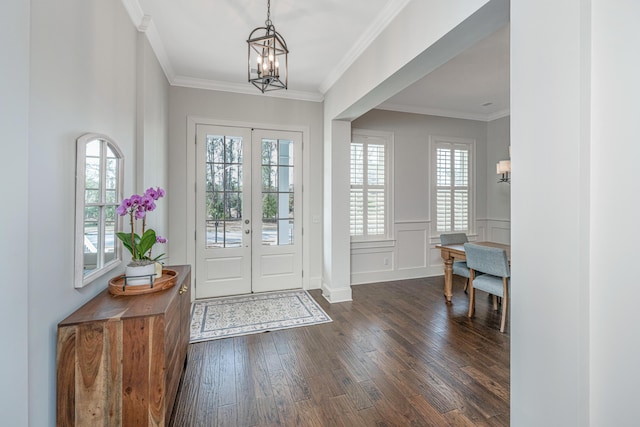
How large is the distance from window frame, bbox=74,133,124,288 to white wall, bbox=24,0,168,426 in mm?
32

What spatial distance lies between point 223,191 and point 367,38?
8.42 ft

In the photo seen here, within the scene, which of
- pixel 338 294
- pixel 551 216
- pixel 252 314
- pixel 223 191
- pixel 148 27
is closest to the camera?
pixel 551 216

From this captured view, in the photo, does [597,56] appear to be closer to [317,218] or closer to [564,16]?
[564,16]

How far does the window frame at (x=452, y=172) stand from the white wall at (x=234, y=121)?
2.13 metres

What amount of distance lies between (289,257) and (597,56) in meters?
3.67

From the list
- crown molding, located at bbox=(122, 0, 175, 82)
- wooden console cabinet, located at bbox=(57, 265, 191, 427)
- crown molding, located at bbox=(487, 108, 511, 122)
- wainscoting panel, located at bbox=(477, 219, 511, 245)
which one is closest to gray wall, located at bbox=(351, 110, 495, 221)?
crown molding, located at bbox=(487, 108, 511, 122)

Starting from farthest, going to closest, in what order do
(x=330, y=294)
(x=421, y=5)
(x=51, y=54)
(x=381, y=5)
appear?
(x=330, y=294) → (x=381, y=5) → (x=421, y=5) → (x=51, y=54)

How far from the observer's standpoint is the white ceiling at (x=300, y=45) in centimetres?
232

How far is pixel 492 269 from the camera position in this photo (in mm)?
2916

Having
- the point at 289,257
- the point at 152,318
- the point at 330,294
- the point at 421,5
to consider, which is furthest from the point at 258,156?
the point at 152,318

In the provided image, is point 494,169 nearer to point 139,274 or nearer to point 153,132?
point 153,132

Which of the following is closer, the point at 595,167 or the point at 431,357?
the point at 595,167

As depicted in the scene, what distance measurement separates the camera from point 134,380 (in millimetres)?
1291

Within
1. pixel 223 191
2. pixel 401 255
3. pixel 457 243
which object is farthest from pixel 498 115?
pixel 223 191
